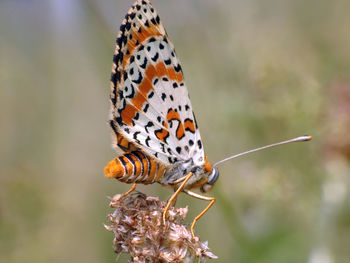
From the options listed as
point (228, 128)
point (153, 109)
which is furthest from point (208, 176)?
point (228, 128)

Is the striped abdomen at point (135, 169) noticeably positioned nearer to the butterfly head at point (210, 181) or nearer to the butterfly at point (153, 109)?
the butterfly at point (153, 109)

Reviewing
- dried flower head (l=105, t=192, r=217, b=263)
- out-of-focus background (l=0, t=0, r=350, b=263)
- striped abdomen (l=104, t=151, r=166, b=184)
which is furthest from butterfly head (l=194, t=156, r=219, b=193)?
out-of-focus background (l=0, t=0, r=350, b=263)

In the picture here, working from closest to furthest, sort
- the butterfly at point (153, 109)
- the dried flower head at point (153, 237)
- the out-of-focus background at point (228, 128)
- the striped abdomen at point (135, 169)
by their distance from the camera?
the dried flower head at point (153, 237) → the striped abdomen at point (135, 169) → the butterfly at point (153, 109) → the out-of-focus background at point (228, 128)

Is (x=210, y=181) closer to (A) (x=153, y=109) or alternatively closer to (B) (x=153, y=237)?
(A) (x=153, y=109)

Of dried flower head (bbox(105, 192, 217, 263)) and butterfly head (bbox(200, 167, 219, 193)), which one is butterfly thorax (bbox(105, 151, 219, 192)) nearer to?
butterfly head (bbox(200, 167, 219, 193))

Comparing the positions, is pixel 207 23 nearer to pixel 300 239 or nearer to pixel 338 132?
pixel 338 132

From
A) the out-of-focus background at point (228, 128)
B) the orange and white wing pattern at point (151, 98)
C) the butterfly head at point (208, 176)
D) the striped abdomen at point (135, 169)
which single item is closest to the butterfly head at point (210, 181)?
the butterfly head at point (208, 176)

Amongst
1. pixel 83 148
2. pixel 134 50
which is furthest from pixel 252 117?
pixel 83 148
